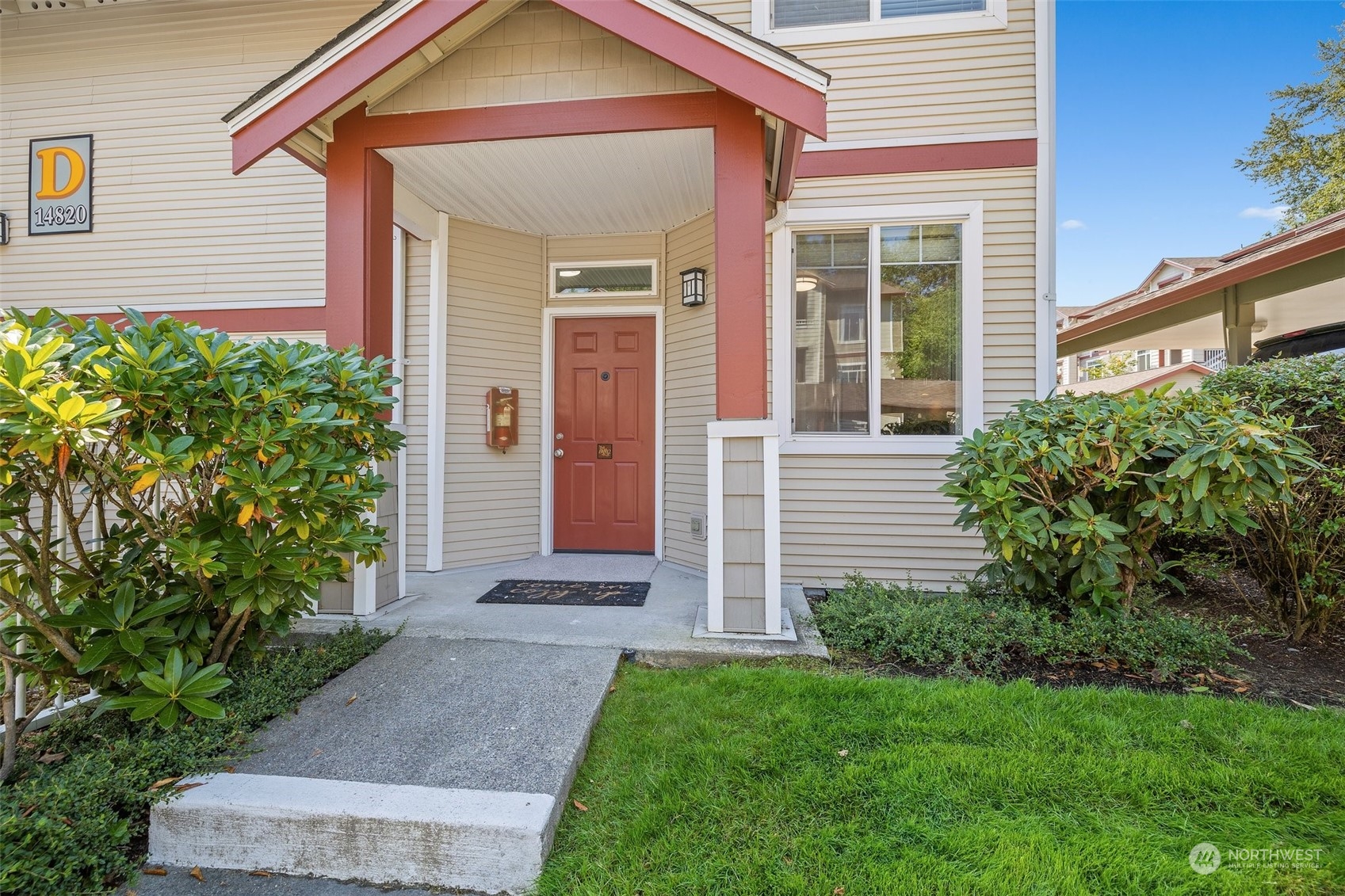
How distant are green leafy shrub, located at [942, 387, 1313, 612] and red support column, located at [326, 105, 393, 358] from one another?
134 inches

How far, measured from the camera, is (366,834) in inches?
65.8

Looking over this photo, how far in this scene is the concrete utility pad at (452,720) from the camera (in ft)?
6.34

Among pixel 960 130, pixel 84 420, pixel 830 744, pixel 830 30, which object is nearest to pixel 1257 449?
pixel 830 744

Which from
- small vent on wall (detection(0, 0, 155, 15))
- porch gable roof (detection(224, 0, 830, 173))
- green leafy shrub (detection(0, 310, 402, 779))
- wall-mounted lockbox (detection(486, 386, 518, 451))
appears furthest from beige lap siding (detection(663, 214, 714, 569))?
small vent on wall (detection(0, 0, 155, 15))

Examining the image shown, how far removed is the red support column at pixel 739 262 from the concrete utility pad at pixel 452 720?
1.50 m

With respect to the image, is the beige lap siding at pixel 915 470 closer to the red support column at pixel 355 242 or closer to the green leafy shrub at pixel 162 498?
the red support column at pixel 355 242

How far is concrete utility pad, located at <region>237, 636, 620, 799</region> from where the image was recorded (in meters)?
1.93

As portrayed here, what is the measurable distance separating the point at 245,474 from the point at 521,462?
2959 millimetres

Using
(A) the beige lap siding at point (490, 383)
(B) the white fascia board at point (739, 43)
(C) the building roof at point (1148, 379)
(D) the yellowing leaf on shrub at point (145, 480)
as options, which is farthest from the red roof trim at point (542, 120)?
(C) the building roof at point (1148, 379)

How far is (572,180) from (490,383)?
1.82 meters

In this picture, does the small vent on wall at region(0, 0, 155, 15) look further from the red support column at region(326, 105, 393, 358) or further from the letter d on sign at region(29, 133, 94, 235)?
the red support column at region(326, 105, 393, 358)

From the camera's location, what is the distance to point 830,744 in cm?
207


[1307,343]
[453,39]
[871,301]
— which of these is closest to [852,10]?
[871,301]

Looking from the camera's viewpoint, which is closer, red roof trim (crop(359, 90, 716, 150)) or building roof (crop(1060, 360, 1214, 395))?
red roof trim (crop(359, 90, 716, 150))
